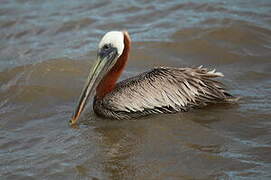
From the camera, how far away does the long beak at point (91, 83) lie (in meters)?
5.55

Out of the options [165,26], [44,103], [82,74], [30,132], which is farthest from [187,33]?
[30,132]

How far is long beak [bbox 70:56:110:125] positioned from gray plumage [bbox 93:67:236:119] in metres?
0.25

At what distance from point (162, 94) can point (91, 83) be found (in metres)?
0.84

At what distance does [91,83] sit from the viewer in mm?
5609

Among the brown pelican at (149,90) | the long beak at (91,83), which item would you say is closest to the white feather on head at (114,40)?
the brown pelican at (149,90)

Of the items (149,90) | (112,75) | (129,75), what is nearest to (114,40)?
(112,75)

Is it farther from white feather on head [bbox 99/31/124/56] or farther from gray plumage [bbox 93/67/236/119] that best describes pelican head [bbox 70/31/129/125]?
gray plumage [bbox 93/67/236/119]

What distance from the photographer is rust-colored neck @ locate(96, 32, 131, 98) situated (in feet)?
19.1

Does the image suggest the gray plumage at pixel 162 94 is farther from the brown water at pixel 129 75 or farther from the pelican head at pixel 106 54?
the pelican head at pixel 106 54

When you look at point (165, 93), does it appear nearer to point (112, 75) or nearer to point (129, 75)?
point (112, 75)

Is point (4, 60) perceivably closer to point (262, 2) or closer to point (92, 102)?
point (92, 102)

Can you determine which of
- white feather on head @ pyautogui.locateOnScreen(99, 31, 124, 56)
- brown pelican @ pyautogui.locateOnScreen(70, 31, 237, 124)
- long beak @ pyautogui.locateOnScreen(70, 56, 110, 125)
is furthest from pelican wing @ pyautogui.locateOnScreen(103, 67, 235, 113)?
white feather on head @ pyautogui.locateOnScreen(99, 31, 124, 56)

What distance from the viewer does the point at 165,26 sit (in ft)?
27.7

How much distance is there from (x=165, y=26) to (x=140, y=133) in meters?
3.48
